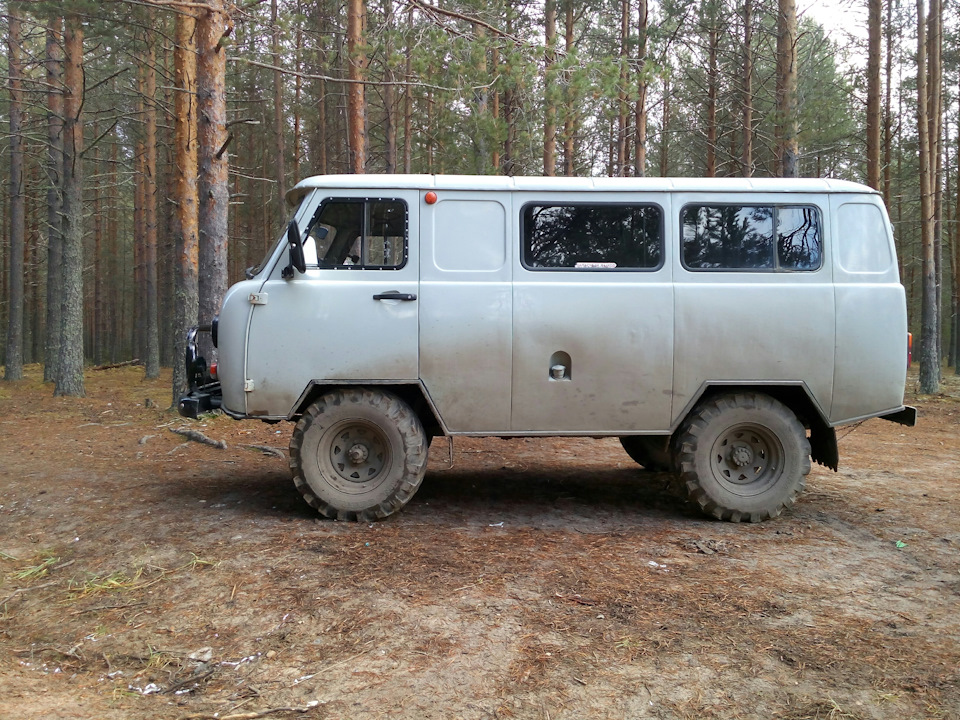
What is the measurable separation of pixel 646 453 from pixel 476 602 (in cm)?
389

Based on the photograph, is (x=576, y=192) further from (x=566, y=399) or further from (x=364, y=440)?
(x=364, y=440)

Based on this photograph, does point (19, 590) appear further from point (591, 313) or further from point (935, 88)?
point (935, 88)

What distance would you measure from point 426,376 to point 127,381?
1802 centimetres

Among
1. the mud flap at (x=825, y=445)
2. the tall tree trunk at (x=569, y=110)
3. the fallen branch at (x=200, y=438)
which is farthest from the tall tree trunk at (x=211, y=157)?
the mud flap at (x=825, y=445)

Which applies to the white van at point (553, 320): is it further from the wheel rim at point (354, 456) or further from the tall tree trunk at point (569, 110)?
the tall tree trunk at point (569, 110)

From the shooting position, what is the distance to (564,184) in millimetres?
6121

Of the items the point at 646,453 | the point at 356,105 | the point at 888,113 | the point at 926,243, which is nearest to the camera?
the point at 646,453

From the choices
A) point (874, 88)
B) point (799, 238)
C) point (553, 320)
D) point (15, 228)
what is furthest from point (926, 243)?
point (15, 228)

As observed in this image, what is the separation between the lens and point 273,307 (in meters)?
5.97

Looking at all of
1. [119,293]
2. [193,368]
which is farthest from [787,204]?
[119,293]

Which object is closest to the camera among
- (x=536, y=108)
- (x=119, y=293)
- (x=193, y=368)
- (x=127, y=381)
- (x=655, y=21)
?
(x=193, y=368)

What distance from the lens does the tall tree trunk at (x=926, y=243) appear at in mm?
16531

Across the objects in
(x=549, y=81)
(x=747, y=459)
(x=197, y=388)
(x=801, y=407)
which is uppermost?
(x=549, y=81)

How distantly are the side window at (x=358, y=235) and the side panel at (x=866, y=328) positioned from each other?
358 cm
